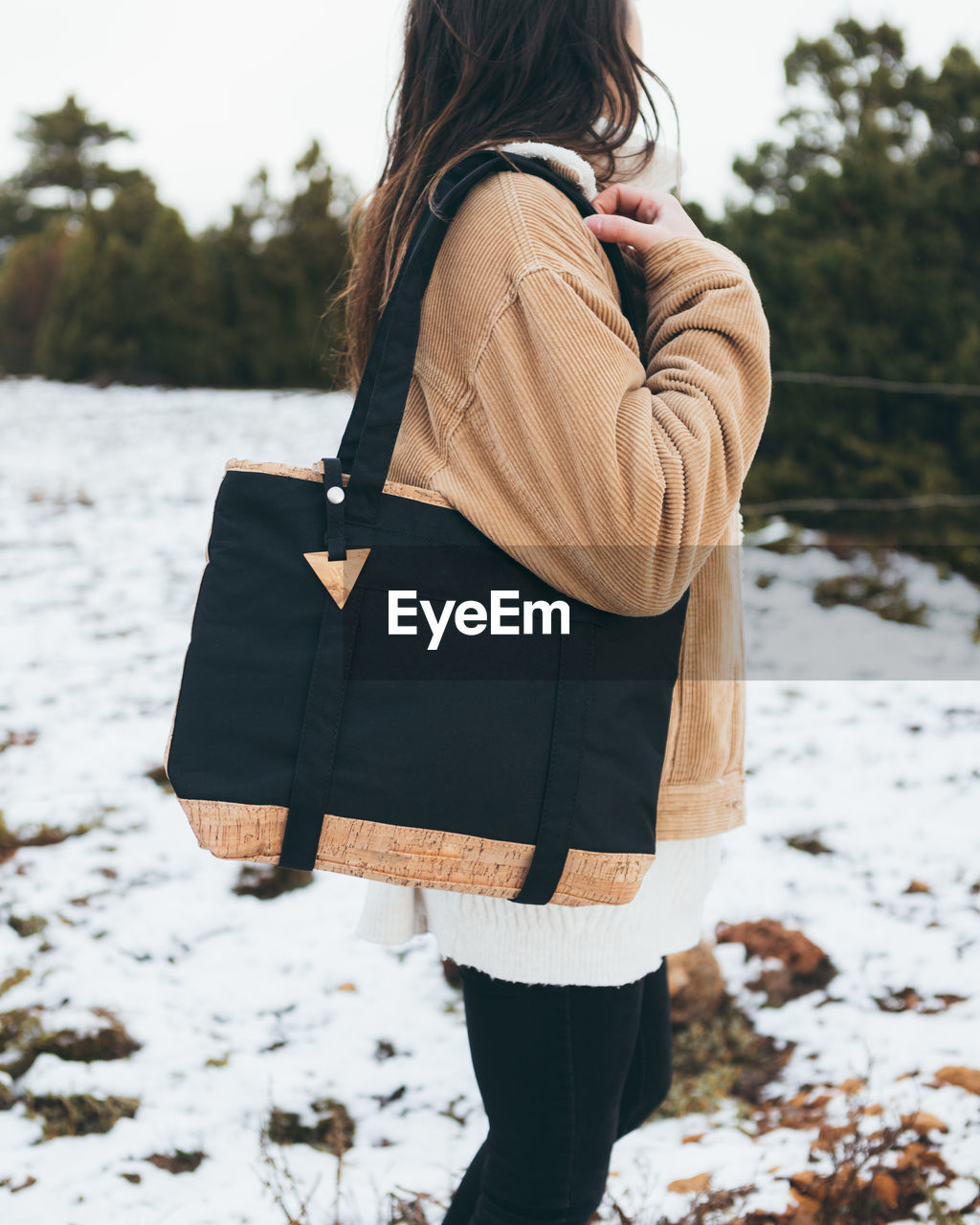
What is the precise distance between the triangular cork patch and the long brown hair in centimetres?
38

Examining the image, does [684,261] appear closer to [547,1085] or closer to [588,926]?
[588,926]

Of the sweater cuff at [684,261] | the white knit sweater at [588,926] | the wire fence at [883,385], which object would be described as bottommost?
the white knit sweater at [588,926]

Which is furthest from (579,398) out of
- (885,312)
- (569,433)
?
(885,312)

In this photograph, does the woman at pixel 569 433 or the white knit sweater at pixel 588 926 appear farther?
the white knit sweater at pixel 588 926

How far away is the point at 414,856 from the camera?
97cm

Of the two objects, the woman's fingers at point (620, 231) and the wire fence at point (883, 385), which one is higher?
the wire fence at point (883, 385)

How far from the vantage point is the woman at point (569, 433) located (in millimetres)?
907

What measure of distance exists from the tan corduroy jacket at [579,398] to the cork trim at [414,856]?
0.27 meters

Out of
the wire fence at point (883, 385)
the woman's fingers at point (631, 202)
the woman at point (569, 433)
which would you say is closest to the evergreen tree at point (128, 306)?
the wire fence at point (883, 385)

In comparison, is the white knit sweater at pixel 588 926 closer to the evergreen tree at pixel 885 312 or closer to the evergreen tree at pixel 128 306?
the evergreen tree at pixel 885 312

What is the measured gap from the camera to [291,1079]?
2.06 meters

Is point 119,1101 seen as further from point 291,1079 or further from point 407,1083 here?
point 407,1083

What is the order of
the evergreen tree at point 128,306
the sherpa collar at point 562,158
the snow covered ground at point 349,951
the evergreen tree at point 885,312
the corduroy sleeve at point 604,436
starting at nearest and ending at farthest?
the corduroy sleeve at point 604,436, the sherpa collar at point 562,158, the snow covered ground at point 349,951, the evergreen tree at point 885,312, the evergreen tree at point 128,306

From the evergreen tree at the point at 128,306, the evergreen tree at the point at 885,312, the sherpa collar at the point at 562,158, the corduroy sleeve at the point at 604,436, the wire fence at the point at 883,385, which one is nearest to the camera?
the corduroy sleeve at the point at 604,436
